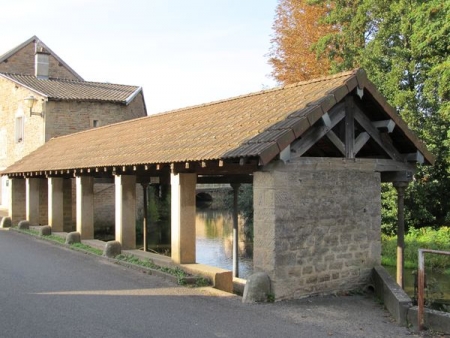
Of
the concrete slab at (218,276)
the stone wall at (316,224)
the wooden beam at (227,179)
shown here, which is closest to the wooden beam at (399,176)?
the stone wall at (316,224)

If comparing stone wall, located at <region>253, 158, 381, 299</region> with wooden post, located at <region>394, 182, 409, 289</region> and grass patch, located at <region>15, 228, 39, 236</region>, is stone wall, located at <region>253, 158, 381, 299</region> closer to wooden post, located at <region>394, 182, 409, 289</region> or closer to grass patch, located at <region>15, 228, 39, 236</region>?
wooden post, located at <region>394, 182, 409, 289</region>

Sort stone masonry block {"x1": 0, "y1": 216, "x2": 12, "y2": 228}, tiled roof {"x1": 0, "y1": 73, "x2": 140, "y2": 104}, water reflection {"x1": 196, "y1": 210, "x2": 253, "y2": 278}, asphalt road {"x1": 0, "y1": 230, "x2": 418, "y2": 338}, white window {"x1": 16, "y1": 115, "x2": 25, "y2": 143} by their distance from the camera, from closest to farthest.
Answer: asphalt road {"x1": 0, "y1": 230, "x2": 418, "y2": 338}, water reflection {"x1": 196, "y1": 210, "x2": 253, "y2": 278}, stone masonry block {"x1": 0, "y1": 216, "x2": 12, "y2": 228}, tiled roof {"x1": 0, "y1": 73, "x2": 140, "y2": 104}, white window {"x1": 16, "y1": 115, "x2": 25, "y2": 143}

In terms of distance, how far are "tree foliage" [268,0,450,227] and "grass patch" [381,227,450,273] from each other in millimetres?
781

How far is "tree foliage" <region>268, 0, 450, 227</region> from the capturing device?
16438mm

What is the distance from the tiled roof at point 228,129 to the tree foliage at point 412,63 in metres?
8.73

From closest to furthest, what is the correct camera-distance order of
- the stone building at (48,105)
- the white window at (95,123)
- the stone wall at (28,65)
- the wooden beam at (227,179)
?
1. the wooden beam at (227,179)
2. the stone building at (48,105)
3. the white window at (95,123)
4. the stone wall at (28,65)

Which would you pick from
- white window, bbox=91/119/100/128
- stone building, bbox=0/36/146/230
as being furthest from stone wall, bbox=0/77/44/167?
white window, bbox=91/119/100/128

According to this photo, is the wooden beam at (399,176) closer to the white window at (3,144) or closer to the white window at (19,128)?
the white window at (19,128)

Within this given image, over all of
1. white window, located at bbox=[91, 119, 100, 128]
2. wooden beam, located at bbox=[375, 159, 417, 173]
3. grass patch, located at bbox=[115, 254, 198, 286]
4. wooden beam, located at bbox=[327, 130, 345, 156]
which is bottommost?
grass patch, located at bbox=[115, 254, 198, 286]

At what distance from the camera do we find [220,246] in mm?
19484

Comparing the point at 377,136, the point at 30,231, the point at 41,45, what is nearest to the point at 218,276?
the point at 377,136

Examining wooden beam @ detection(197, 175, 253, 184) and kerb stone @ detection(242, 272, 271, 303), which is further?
wooden beam @ detection(197, 175, 253, 184)

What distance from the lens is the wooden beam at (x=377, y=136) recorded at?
825cm

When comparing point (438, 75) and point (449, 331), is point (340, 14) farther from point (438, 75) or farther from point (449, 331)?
point (449, 331)
